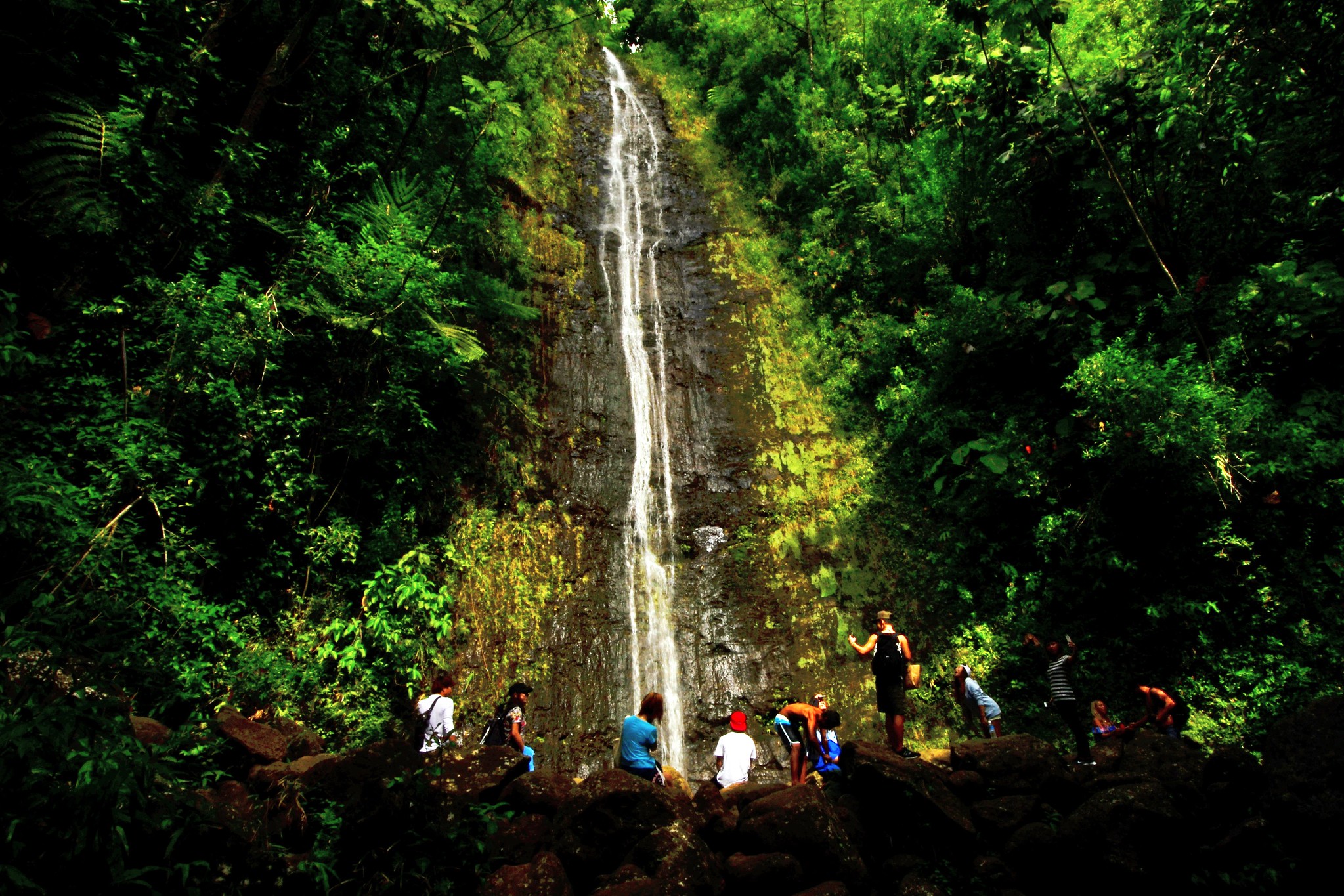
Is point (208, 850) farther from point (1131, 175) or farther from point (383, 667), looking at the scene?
point (1131, 175)

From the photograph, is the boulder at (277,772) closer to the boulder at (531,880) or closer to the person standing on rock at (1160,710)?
the boulder at (531,880)

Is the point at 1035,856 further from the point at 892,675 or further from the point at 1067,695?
the point at 1067,695

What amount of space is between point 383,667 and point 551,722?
7.16ft

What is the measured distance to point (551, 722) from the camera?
290 inches

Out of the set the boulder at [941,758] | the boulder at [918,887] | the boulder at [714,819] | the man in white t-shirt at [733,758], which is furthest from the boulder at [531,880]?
the man in white t-shirt at [733,758]

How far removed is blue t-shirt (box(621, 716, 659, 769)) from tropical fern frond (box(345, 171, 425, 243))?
6385mm

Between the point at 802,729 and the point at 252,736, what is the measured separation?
16.8ft

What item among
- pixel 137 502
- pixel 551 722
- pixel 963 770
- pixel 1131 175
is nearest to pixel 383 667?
pixel 551 722

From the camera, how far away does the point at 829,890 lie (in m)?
2.97

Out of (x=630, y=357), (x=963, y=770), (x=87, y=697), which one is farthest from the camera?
(x=630, y=357)

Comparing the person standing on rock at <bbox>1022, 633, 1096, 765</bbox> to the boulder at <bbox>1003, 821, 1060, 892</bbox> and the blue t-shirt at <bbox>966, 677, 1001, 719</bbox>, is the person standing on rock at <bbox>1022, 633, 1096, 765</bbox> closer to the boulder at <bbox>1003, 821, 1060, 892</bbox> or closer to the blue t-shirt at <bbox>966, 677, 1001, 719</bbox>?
the blue t-shirt at <bbox>966, 677, 1001, 719</bbox>

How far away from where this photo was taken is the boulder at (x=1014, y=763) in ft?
12.9

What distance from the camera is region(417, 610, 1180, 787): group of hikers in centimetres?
521

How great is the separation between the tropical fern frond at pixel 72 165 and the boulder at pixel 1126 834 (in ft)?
29.6
